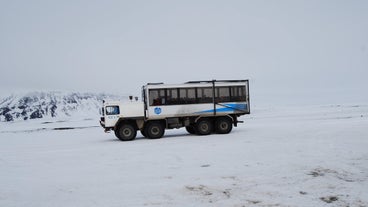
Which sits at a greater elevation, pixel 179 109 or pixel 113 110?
pixel 113 110

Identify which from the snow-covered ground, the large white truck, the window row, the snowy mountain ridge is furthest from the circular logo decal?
the snowy mountain ridge

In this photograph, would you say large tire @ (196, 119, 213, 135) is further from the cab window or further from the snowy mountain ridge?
the snowy mountain ridge

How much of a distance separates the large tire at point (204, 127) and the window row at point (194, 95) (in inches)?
47.1

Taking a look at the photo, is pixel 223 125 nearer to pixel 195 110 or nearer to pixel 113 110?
pixel 195 110

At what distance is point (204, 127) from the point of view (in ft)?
67.6

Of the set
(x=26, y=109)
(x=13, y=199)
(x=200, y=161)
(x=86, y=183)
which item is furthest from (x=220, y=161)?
(x=26, y=109)

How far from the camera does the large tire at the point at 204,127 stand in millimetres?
20469

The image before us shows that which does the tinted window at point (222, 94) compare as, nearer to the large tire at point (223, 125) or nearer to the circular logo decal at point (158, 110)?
the large tire at point (223, 125)

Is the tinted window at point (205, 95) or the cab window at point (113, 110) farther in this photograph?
the tinted window at point (205, 95)

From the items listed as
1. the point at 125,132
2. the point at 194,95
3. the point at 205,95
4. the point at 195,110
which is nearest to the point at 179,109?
the point at 195,110

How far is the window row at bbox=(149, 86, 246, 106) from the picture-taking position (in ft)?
65.5

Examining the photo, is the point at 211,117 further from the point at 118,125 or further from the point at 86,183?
the point at 86,183

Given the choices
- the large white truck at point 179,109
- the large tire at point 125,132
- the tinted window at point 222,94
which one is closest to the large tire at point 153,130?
the large white truck at point 179,109

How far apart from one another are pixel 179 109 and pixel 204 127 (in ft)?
6.14
